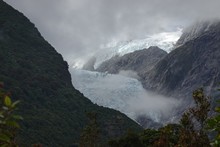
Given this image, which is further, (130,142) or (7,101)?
(130,142)

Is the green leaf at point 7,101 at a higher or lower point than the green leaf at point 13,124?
higher

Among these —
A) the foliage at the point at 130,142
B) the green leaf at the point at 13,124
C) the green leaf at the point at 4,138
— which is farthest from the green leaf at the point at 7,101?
the foliage at the point at 130,142

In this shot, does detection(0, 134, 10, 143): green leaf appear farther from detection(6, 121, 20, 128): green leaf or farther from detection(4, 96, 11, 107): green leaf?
detection(4, 96, 11, 107): green leaf

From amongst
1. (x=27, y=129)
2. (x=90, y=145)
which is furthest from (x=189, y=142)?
(x=27, y=129)

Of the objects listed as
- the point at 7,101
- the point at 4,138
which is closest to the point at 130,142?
the point at 4,138

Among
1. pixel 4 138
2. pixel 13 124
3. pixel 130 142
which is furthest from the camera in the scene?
pixel 130 142

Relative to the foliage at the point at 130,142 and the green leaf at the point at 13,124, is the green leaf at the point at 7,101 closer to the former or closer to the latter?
the green leaf at the point at 13,124

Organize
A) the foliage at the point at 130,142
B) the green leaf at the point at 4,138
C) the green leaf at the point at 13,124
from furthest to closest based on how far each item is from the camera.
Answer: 1. the foliage at the point at 130,142
2. the green leaf at the point at 4,138
3. the green leaf at the point at 13,124

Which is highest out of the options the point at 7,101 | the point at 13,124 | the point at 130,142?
the point at 130,142

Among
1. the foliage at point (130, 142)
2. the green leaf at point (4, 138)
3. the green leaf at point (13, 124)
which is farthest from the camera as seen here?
the foliage at point (130, 142)

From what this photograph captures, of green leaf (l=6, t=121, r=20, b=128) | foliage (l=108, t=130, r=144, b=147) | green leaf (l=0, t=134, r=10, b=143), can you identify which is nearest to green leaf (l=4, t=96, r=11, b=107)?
green leaf (l=6, t=121, r=20, b=128)

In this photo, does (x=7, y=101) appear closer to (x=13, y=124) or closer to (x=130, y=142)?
(x=13, y=124)

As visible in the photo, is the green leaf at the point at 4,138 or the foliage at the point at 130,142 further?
the foliage at the point at 130,142
